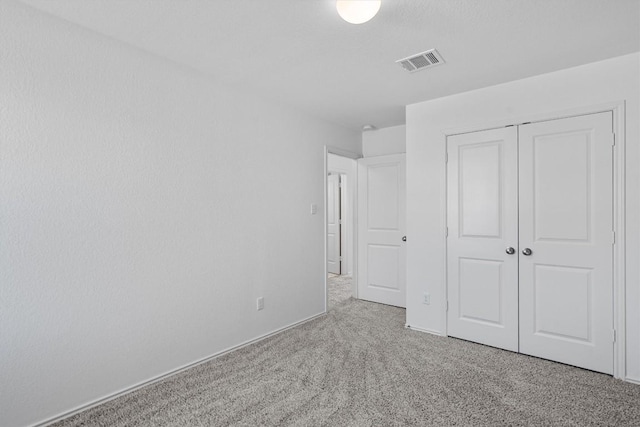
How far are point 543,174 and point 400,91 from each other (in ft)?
4.81

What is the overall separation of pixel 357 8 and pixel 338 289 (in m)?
4.25

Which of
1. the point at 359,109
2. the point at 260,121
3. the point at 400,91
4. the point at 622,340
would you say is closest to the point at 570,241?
the point at 622,340

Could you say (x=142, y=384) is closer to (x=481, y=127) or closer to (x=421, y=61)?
(x=421, y=61)

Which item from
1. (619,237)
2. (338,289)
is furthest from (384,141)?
(619,237)

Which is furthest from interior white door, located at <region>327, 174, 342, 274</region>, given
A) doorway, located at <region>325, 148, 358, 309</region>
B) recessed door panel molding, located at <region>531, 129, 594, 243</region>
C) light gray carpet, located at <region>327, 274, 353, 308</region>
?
recessed door panel molding, located at <region>531, 129, 594, 243</region>

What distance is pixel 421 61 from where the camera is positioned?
2512mm

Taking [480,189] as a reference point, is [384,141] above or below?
above

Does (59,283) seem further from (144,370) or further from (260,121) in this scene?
(260,121)

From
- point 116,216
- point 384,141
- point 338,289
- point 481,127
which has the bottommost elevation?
point 338,289

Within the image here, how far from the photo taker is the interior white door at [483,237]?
2904mm

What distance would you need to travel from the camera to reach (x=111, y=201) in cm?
217

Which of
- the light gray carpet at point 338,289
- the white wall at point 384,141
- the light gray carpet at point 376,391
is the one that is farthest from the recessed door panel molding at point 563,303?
the light gray carpet at point 338,289

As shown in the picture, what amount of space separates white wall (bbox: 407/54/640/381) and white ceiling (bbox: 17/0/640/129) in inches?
5.3

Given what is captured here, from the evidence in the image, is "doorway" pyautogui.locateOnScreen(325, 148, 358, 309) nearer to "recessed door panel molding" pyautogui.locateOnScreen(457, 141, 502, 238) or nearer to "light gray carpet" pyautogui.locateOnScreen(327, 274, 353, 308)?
"light gray carpet" pyautogui.locateOnScreen(327, 274, 353, 308)
